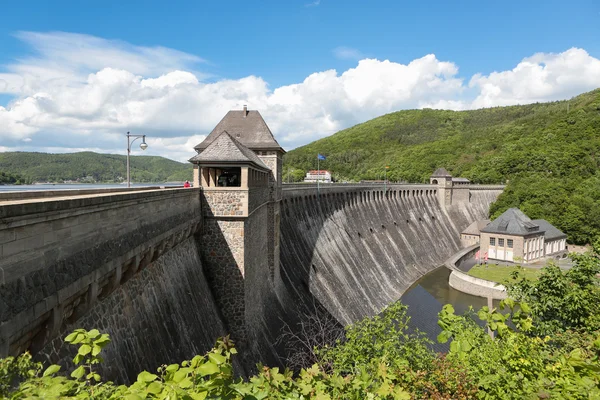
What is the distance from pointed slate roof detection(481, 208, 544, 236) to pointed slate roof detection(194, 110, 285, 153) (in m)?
44.4

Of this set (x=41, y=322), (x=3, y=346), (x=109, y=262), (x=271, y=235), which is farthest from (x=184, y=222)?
(x=271, y=235)

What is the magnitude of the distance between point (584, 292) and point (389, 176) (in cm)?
13550

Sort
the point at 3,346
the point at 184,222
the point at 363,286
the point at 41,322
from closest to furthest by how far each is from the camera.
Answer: the point at 3,346, the point at 41,322, the point at 184,222, the point at 363,286

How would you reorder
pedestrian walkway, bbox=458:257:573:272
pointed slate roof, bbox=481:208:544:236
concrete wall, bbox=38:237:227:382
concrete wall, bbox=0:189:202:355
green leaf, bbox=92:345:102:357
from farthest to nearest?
Result: pointed slate roof, bbox=481:208:544:236
pedestrian walkway, bbox=458:257:573:272
concrete wall, bbox=38:237:227:382
concrete wall, bbox=0:189:202:355
green leaf, bbox=92:345:102:357

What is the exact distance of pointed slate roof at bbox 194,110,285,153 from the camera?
1003 inches

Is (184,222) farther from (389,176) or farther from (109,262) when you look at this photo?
(389,176)

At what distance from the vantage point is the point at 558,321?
1680 centimetres

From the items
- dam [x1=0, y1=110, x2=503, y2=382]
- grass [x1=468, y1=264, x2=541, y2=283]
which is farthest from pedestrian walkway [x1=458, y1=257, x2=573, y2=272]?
dam [x1=0, y1=110, x2=503, y2=382]

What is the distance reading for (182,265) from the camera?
1538cm

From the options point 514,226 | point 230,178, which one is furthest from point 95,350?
point 514,226

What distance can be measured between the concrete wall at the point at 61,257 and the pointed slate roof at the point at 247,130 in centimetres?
1396

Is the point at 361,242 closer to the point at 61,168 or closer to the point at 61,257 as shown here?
the point at 61,257

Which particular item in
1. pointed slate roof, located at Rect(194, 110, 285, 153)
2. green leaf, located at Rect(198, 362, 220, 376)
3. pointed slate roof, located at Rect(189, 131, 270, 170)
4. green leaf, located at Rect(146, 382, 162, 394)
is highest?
pointed slate roof, located at Rect(194, 110, 285, 153)

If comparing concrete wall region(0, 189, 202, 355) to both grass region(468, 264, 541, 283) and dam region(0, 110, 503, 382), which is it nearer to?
dam region(0, 110, 503, 382)
